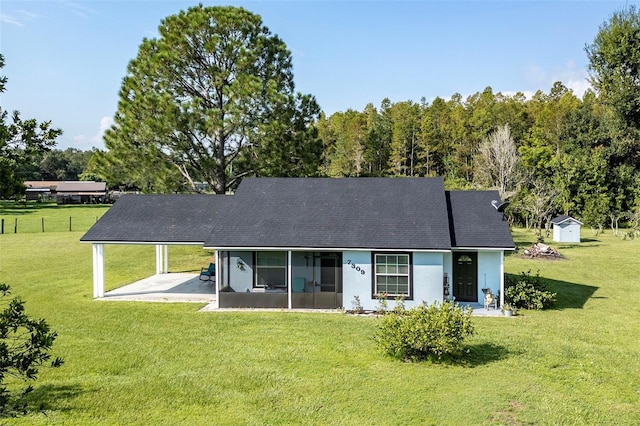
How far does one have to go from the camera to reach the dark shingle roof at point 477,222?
1598 cm

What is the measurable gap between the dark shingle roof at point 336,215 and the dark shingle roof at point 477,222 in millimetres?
787

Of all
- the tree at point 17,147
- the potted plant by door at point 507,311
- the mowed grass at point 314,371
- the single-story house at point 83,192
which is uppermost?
the single-story house at point 83,192

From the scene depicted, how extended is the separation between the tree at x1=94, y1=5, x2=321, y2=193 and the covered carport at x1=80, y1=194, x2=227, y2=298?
6208mm

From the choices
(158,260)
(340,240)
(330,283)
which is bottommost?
(330,283)

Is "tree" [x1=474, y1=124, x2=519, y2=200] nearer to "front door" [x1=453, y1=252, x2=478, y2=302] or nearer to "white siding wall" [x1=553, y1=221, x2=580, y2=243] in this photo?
"white siding wall" [x1=553, y1=221, x2=580, y2=243]

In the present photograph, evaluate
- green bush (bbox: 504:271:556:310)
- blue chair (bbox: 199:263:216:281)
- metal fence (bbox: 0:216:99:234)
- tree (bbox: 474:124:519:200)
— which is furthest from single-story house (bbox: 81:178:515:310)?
metal fence (bbox: 0:216:99:234)

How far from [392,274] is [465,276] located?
295cm

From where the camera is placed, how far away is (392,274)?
15781 mm

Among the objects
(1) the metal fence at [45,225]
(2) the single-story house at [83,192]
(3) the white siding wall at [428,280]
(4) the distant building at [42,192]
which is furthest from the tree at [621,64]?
(4) the distant building at [42,192]

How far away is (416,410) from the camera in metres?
8.34

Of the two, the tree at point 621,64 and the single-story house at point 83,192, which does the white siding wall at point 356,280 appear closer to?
the tree at point 621,64

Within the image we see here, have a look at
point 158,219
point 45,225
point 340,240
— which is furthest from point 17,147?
point 45,225

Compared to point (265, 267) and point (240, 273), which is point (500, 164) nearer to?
point (265, 267)

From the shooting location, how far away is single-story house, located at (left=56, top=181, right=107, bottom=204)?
3248 inches
